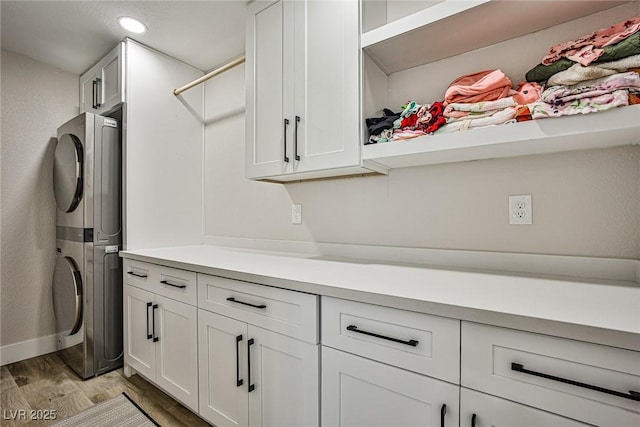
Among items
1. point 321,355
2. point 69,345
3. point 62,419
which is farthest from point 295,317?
point 69,345

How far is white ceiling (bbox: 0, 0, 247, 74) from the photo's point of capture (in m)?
1.85

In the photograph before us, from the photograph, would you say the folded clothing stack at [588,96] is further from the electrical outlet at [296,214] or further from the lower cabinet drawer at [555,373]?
the electrical outlet at [296,214]

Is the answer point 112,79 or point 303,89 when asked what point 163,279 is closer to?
point 303,89

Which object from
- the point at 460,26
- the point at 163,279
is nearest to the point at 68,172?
the point at 163,279

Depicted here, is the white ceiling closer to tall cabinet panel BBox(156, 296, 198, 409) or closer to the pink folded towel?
the pink folded towel

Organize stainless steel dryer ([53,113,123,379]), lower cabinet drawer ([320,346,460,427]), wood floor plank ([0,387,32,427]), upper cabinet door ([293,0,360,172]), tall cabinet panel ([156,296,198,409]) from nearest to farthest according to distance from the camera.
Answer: lower cabinet drawer ([320,346,460,427])
upper cabinet door ([293,0,360,172])
tall cabinet panel ([156,296,198,409])
wood floor plank ([0,387,32,427])
stainless steel dryer ([53,113,123,379])

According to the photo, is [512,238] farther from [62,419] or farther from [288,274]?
[62,419]

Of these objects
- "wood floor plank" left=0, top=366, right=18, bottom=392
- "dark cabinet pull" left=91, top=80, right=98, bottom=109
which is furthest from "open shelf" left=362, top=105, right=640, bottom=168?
"wood floor plank" left=0, top=366, right=18, bottom=392

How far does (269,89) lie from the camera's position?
1.69 m

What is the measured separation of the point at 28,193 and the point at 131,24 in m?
1.61

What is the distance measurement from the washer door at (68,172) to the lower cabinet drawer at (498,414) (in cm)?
251

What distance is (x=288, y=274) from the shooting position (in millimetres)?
1249

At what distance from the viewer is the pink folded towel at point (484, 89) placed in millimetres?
1165

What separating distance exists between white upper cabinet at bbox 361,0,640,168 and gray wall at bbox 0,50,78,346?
2717 millimetres
